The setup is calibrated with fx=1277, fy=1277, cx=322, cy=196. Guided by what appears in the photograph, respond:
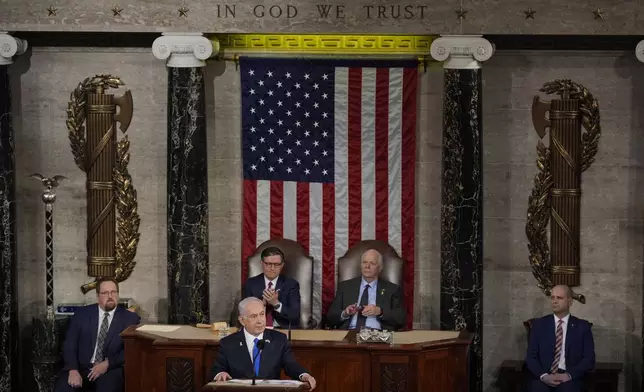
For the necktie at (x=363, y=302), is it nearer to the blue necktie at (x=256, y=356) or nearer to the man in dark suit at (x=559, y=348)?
the man in dark suit at (x=559, y=348)

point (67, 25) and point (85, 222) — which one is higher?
point (67, 25)

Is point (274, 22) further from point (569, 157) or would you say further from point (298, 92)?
point (569, 157)

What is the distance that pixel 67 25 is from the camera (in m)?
15.3

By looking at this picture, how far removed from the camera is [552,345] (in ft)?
46.4

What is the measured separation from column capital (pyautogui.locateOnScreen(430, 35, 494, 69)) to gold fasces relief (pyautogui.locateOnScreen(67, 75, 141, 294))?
392 centimetres

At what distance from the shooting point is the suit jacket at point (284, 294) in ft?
48.6

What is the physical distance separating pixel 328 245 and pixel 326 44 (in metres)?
2.50

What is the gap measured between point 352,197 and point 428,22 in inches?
94.6

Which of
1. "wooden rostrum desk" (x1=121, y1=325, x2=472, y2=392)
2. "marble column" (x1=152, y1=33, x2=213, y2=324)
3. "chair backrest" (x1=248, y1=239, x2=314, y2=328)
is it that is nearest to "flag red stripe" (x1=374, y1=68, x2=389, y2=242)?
"chair backrest" (x1=248, y1=239, x2=314, y2=328)

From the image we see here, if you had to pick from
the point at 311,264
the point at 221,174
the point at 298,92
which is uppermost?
the point at 298,92

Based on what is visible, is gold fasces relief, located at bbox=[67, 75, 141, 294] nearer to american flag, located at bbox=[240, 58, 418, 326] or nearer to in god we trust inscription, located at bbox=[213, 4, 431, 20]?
american flag, located at bbox=[240, 58, 418, 326]

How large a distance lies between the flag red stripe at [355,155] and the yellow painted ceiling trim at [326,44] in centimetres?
33

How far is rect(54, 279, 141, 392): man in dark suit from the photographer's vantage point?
14008mm

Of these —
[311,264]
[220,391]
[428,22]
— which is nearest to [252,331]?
[220,391]
